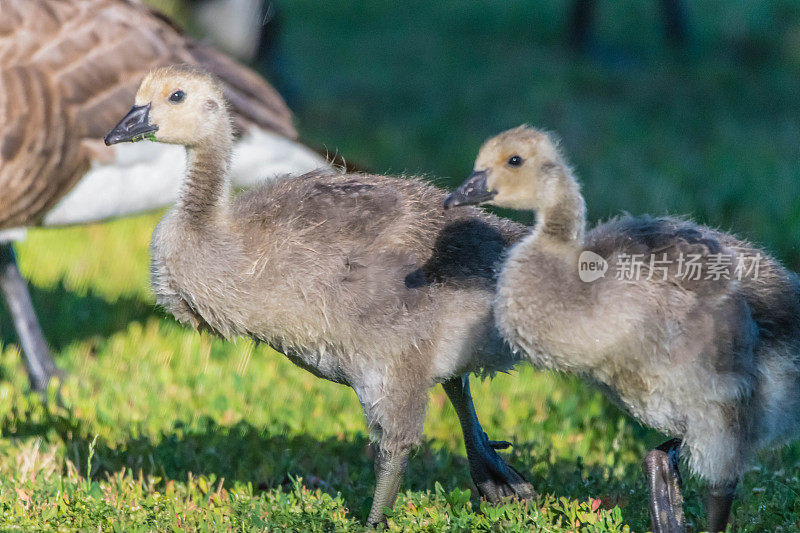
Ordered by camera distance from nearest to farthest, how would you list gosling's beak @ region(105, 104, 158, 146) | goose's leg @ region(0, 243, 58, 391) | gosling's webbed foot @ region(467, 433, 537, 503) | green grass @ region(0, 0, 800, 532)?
gosling's beak @ region(105, 104, 158, 146), green grass @ region(0, 0, 800, 532), gosling's webbed foot @ region(467, 433, 537, 503), goose's leg @ region(0, 243, 58, 391)

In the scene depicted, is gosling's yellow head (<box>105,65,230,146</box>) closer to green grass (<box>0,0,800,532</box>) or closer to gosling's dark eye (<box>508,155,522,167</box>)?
gosling's dark eye (<box>508,155,522,167</box>)

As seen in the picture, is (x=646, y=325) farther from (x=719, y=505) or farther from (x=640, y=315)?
(x=719, y=505)

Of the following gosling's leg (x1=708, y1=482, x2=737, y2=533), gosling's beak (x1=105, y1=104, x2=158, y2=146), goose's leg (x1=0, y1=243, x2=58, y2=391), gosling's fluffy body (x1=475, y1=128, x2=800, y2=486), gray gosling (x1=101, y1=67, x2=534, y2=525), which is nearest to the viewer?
gosling's fluffy body (x1=475, y1=128, x2=800, y2=486)

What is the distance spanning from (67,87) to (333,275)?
2753 mm

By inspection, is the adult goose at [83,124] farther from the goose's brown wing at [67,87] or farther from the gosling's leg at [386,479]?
the gosling's leg at [386,479]

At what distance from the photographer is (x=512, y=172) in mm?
4082

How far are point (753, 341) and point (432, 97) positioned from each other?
9.48m

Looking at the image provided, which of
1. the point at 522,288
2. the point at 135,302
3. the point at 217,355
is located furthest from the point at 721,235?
the point at 135,302

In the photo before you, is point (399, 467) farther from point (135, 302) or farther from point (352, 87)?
point (352, 87)

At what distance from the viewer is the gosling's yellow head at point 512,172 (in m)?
4.07

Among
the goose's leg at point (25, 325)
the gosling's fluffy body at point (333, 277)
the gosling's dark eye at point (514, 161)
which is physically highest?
the gosling's dark eye at point (514, 161)

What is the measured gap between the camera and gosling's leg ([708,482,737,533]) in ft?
13.9

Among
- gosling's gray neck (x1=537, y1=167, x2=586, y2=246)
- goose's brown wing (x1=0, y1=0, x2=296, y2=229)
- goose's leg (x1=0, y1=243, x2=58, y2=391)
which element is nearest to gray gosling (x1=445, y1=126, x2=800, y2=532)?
gosling's gray neck (x1=537, y1=167, x2=586, y2=246)

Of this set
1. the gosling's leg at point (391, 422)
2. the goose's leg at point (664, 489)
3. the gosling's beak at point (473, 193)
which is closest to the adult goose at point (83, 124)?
the gosling's leg at point (391, 422)
